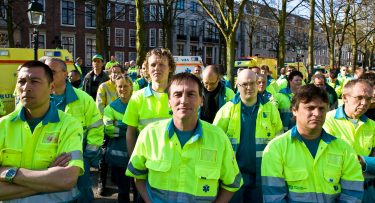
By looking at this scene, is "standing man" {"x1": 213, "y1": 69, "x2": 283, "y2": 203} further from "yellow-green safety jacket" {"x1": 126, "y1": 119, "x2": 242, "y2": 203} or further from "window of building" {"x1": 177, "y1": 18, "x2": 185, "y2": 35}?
"window of building" {"x1": 177, "y1": 18, "x2": 185, "y2": 35}

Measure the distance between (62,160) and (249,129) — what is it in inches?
78.7

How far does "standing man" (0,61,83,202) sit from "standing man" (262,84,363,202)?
1469 mm

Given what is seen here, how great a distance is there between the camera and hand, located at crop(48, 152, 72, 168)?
2748mm

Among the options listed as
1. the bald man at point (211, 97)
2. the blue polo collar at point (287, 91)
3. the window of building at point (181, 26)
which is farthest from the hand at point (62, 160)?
the window of building at point (181, 26)

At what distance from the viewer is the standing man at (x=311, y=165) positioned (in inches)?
110

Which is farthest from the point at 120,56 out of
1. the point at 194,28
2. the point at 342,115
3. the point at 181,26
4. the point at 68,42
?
the point at 342,115

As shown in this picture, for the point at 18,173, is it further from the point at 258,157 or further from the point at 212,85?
the point at 212,85

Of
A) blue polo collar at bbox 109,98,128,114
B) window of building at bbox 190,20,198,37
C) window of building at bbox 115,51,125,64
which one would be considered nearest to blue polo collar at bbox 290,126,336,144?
blue polo collar at bbox 109,98,128,114

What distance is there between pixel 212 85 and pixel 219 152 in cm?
266

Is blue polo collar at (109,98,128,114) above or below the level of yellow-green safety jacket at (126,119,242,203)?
above

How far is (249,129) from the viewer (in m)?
4.00

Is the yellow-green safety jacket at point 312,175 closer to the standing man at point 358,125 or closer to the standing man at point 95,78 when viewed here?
the standing man at point 358,125

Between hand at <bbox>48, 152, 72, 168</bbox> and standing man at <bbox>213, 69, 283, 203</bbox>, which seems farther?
standing man at <bbox>213, 69, 283, 203</bbox>

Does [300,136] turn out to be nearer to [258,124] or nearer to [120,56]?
[258,124]
